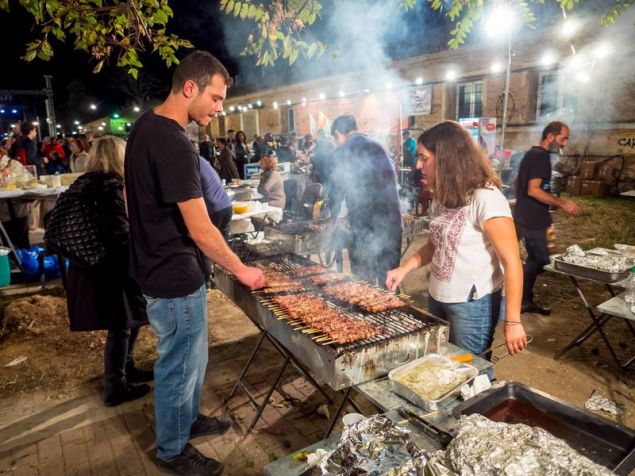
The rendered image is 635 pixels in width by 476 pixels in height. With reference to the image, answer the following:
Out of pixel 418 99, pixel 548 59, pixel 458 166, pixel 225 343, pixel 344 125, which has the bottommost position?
pixel 225 343

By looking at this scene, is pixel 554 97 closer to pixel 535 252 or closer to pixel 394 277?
pixel 535 252

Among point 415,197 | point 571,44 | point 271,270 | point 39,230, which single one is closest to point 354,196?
point 271,270

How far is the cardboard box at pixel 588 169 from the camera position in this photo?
15.9 meters

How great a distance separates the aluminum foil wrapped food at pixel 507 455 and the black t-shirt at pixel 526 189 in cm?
485

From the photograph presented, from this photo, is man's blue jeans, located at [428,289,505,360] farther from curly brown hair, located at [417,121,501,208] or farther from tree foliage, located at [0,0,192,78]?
tree foliage, located at [0,0,192,78]

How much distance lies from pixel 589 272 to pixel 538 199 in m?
1.45

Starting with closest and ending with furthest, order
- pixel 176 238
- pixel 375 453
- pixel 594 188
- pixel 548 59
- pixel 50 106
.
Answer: pixel 375 453, pixel 176 238, pixel 594 188, pixel 548 59, pixel 50 106

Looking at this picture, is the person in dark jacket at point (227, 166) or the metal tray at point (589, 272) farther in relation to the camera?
the person in dark jacket at point (227, 166)

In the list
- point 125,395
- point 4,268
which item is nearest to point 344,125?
point 125,395

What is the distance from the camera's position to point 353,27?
26.8 feet

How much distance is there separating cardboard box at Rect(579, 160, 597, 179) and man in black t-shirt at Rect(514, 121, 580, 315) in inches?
468

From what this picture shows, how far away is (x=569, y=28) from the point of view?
49.4 ft

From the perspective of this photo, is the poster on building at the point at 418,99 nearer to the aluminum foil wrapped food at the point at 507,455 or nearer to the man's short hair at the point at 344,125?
the man's short hair at the point at 344,125

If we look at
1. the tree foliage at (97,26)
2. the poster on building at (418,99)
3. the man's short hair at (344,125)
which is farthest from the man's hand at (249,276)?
the poster on building at (418,99)
